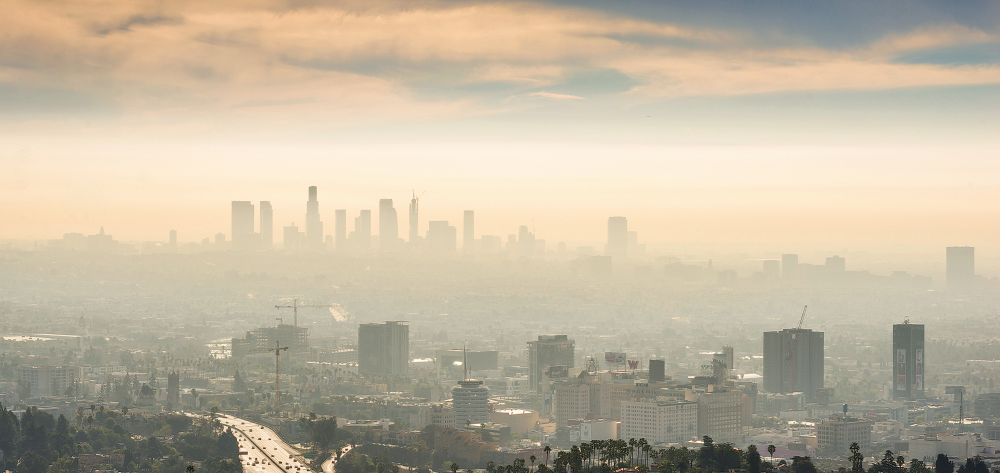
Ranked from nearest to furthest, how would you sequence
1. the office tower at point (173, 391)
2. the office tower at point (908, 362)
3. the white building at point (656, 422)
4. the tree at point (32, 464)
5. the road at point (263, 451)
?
the tree at point (32, 464) < the road at point (263, 451) < the white building at point (656, 422) < the office tower at point (173, 391) < the office tower at point (908, 362)

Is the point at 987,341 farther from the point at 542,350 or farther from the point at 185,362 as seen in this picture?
the point at 185,362

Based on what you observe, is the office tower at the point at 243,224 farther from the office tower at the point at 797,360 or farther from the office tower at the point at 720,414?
the office tower at the point at 720,414

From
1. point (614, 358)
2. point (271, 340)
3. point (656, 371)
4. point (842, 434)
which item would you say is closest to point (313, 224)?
point (271, 340)

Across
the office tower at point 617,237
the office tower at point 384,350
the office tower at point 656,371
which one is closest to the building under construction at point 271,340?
the office tower at point 384,350

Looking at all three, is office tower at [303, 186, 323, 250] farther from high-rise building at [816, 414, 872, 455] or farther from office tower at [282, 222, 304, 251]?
high-rise building at [816, 414, 872, 455]

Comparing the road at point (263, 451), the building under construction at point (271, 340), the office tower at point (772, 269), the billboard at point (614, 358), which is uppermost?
the office tower at point (772, 269)

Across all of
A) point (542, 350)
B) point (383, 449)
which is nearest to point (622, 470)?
point (383, 449)

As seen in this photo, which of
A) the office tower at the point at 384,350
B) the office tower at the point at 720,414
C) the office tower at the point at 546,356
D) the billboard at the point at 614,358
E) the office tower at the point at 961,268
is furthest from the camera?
the office tower at the point at 961,268
